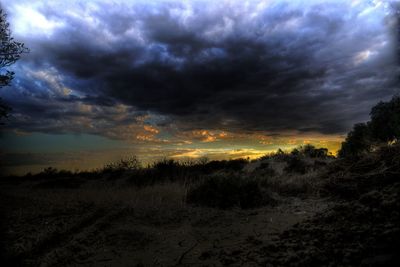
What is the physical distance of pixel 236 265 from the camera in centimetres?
512

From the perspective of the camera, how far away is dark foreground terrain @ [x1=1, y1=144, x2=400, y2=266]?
4.79m

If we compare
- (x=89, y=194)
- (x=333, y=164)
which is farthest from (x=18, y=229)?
(x=333, y=164)

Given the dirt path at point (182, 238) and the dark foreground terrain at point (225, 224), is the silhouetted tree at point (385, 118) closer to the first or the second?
the dark foreground terrain at point (225, 224)

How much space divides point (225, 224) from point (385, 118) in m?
25.2

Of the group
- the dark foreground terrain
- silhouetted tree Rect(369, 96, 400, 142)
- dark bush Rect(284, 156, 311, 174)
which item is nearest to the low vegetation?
the dark foreground terrain

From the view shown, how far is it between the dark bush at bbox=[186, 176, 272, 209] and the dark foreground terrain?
28mm

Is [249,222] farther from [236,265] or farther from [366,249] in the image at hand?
[366,249]

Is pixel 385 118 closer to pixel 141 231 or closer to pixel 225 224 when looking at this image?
pixel 225 224

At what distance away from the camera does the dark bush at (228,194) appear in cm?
945

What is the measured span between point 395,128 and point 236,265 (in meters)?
24.1

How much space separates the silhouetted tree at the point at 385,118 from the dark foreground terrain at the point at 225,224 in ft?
61.8

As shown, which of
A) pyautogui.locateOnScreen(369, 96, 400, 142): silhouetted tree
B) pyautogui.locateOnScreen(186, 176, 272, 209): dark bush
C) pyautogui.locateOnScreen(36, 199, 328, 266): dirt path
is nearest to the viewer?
pyautogui.locateOnScreen(36, 199, 328, 266): dirt path

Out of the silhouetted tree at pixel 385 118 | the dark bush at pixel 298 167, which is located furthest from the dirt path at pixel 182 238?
the silhouetted tree at pixel 385 118

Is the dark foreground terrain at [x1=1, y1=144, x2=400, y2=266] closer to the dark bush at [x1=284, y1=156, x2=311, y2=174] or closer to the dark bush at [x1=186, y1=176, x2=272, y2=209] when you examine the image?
the dark bush at [x1=186, y1=176, x2=272, y2=209]
